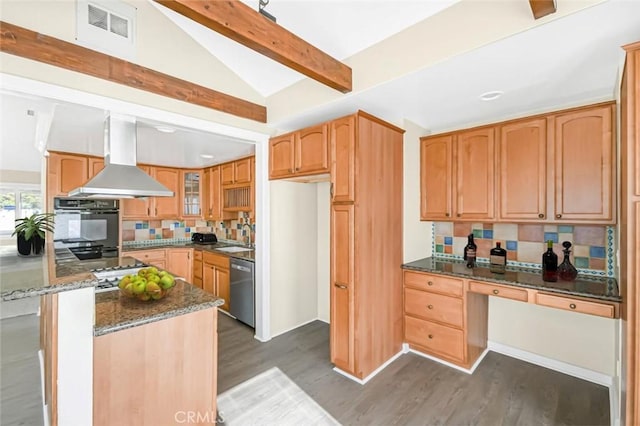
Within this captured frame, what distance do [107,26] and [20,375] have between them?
117 inches

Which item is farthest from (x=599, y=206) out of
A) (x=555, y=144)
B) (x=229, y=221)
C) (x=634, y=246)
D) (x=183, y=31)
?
A: (x=229, y=221)

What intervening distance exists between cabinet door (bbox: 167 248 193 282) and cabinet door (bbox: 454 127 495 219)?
3.93m

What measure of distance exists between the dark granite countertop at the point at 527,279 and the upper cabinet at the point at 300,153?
1.36 m

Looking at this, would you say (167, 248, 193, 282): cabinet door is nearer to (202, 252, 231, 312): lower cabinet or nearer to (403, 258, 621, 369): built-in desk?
(202, 252, 231, 312): lower cabinet

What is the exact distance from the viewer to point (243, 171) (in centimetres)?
405

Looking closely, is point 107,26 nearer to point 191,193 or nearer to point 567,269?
point 191,193

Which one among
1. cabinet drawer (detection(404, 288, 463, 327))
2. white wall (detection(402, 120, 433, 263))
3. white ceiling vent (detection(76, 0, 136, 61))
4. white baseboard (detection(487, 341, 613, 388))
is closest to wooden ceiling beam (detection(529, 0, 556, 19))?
white wall (detection(402, 120, 433, 263))

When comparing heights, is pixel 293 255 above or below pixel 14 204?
below

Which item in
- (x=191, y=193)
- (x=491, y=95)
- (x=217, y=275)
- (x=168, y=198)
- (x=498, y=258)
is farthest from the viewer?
(x=191, y=193)

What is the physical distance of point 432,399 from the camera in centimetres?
210

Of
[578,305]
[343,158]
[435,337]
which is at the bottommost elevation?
[435,337]

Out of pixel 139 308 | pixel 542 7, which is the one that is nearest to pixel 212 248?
pixel 139 308

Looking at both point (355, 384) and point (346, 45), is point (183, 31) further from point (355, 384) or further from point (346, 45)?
point (355, 384)

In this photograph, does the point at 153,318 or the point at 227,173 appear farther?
the point at 227,173
